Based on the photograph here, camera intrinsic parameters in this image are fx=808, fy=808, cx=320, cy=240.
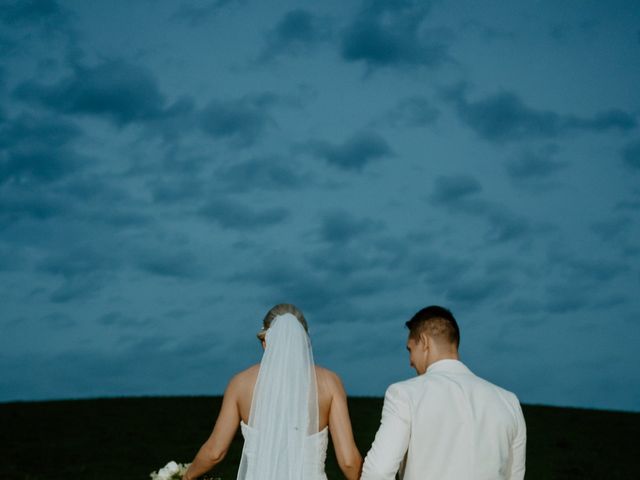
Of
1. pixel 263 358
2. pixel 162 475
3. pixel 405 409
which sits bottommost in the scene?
pixel 162 475

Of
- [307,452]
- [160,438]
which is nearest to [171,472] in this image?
[307,452]

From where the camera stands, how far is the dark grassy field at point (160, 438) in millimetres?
24188

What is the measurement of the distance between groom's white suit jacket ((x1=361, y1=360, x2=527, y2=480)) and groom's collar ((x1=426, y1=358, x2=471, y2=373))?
0.06 m

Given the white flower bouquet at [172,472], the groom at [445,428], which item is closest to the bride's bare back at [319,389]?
the white flower bouquet at [172,472]

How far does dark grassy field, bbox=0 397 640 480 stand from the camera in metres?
24.2

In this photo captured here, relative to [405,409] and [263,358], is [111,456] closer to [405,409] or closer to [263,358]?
[263,358]

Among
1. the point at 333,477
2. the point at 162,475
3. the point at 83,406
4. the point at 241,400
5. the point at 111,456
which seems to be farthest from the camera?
the point at 83,406

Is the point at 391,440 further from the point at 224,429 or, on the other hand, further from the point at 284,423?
the point at 224,429

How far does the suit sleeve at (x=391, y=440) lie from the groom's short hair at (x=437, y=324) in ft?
1.87

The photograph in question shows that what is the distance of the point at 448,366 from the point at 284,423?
2.71 m

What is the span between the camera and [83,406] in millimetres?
33656

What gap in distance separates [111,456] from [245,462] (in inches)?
708

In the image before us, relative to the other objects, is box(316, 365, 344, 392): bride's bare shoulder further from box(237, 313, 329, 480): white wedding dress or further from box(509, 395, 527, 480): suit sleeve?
box(509, 395, 527, 480): suit sleeve

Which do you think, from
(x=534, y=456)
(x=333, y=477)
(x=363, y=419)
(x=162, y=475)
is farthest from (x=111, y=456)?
(x=162, y=475)
